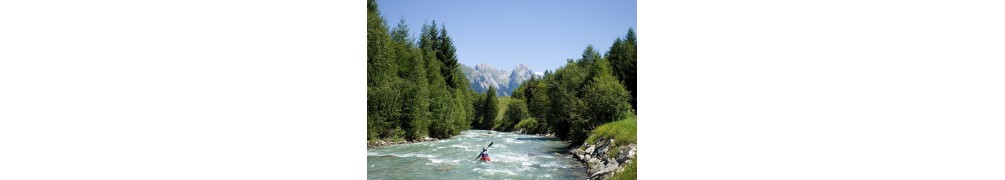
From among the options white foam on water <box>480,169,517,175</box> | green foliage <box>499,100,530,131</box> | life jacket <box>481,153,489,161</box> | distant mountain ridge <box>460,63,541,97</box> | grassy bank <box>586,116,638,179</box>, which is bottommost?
white foam on water <box>480,169,517,175</box>

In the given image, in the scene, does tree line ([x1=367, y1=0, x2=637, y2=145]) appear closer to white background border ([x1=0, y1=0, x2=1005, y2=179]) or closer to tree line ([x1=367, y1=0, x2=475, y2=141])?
tree line ([x1=367, y1=0, x2=475, y2=141])

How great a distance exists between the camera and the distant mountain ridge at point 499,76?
4305mm

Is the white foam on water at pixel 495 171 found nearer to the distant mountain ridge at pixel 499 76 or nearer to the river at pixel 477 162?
the river at pixel 477 162

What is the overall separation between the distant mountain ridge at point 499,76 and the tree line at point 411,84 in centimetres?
18

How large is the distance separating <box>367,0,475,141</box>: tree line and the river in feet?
1.15

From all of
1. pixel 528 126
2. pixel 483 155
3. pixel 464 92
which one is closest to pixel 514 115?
pixel 528 126

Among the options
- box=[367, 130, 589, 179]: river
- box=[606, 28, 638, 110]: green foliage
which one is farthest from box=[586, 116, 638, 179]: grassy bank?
box=[367, 130, 589, 179]: river

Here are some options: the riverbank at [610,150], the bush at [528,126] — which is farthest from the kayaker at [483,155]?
the riverbank at [610,150]

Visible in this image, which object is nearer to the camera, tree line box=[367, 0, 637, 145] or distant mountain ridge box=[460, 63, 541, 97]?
distant mountain ridge box=[460, 63, 541, 97]

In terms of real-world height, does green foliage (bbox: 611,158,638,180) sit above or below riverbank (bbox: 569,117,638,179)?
below

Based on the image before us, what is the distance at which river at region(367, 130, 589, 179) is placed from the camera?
15.0 feet
